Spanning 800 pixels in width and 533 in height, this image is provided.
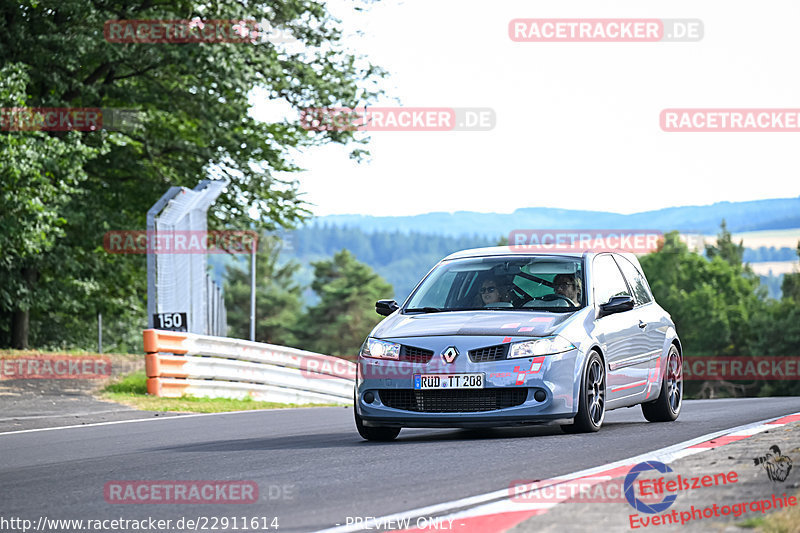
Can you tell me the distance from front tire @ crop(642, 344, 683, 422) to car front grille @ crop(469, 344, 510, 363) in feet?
9.54

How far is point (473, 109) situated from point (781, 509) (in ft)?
58.5

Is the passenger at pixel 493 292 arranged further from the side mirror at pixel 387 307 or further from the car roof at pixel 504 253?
the side mirror at pixel 387 307

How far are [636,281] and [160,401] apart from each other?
7.85 meters

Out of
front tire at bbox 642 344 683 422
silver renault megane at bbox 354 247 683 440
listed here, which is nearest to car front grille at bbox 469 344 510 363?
silver renault megane at bbox 354 247 683 440

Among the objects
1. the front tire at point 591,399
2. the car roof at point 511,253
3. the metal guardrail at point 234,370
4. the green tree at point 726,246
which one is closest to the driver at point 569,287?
the car roof at point 511,253

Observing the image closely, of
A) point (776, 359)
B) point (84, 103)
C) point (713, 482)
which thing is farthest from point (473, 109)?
point (776, 359)

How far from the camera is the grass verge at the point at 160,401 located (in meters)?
15.8

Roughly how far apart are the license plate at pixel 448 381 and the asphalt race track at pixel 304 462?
458 millimetres

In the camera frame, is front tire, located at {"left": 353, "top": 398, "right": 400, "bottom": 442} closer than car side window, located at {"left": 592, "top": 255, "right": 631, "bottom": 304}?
Yes

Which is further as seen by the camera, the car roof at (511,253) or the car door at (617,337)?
the car roof at (511,253)

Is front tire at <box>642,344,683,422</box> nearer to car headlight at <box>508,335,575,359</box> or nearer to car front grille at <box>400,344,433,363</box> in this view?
car headlight at <box>508,335,575,359</box>

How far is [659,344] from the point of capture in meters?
11.3

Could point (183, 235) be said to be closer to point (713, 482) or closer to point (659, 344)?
point (659, 344)

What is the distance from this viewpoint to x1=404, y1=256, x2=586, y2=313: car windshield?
10188 mm
